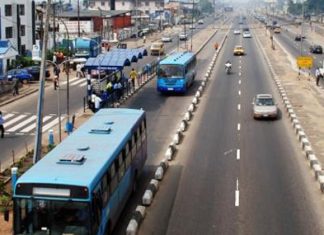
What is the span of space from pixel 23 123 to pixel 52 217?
22337mm

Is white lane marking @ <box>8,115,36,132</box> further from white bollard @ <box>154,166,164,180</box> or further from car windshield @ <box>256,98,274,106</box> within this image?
car windshield @ <box>256,98,274,106</box>

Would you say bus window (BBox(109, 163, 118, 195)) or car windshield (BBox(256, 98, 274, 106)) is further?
car windshield (BBox(256, 98, 274, 106))

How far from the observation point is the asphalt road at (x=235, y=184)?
18.8 metres

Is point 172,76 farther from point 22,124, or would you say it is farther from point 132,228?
point 132,228

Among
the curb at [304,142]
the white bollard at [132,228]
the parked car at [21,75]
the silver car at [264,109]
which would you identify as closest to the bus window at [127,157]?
the white bollard at [132,228]

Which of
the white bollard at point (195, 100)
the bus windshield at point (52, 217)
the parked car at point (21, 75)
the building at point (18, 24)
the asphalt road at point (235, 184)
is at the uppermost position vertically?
the building at point (18, 24)

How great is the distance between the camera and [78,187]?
47.8ft

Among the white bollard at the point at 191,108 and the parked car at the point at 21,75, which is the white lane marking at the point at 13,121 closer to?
the white bollard at the point at 191,108

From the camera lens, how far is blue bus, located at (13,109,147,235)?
1452 centimetres

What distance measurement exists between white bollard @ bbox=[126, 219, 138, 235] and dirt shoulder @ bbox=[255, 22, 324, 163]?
11677mm

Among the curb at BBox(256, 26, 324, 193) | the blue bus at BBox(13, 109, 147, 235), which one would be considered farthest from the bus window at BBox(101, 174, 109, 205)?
the curb at BBox(256, 26, 324, 193)

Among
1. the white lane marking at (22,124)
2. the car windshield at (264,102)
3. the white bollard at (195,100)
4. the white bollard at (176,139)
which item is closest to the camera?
Result: the white bollard at (176,139)

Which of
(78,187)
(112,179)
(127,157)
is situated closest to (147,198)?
(127,157)

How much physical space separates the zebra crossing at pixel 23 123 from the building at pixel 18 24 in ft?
99.8
